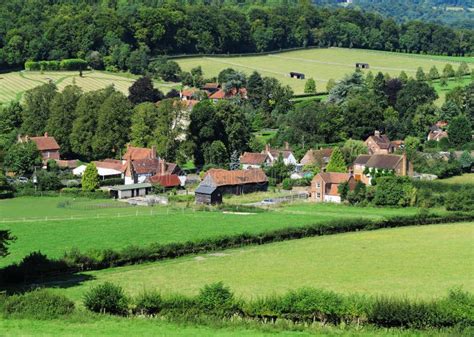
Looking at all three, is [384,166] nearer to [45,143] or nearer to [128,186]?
[128,186]

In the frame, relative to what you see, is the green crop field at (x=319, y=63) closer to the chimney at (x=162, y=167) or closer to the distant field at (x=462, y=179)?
the distant field at (x=462, y=179)

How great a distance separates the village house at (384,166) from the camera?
6166 centimetres

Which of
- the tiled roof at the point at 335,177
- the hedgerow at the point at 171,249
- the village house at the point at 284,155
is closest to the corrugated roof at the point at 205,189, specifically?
the tiled roof at the point at 335,177

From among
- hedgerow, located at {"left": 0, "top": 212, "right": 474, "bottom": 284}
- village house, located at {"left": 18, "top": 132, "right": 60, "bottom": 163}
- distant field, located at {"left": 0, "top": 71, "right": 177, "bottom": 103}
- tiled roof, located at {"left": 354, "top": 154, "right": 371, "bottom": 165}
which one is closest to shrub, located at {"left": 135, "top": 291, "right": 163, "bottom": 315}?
hedgerow, located at {"left": 0, "top": 212, "right": 474, "bottom": 284}

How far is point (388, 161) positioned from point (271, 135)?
61.1 feet

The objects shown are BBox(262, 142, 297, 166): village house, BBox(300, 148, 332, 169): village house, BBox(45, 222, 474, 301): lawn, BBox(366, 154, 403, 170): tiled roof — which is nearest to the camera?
BBox(45, 222, 474, 301): lawn

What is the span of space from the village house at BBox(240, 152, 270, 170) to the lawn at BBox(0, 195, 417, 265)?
11.1 metres

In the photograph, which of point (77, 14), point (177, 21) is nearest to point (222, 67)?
point (177, 21)

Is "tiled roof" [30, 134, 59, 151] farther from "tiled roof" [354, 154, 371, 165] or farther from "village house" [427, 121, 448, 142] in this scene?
"village house" [427, 121, 448, 142]

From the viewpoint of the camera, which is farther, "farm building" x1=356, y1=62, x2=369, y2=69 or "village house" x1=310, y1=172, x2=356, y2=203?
"farm building" x1=356, y1=62, x2=369, y2=69

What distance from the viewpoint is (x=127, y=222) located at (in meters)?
46.4

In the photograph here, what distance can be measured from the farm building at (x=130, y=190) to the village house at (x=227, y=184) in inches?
180

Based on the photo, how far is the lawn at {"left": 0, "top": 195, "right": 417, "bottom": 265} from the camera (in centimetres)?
4091

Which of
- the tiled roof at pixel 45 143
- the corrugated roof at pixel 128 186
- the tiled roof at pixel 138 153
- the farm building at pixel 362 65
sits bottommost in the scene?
the corrugated roof at pixel 128 186
